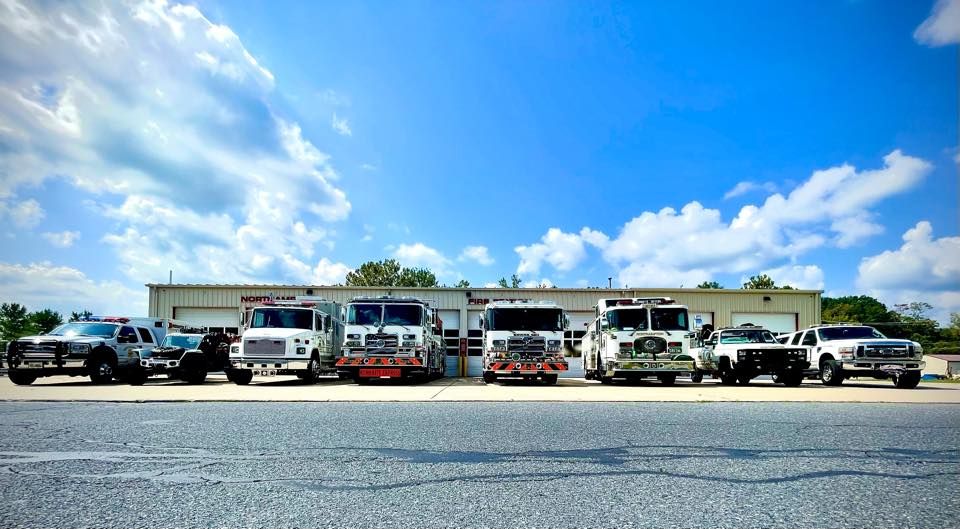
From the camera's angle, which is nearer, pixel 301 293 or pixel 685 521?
pixel 685 521

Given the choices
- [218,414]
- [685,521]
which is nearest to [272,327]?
[218,414]

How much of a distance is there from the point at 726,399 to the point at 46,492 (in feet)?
39.3

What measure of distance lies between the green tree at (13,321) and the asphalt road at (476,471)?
257 feet

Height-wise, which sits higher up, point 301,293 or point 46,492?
point 301,293

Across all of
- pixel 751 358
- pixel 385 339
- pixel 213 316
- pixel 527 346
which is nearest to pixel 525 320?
pixel 527 346

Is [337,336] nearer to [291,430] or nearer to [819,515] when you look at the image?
[291,430]

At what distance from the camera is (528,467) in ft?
19.5

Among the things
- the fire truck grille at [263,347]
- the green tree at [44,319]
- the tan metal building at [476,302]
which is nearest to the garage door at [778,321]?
the tan metal building at [476,302]

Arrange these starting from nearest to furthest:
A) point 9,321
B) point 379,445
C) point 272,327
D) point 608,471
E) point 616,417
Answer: point 608,471
point 379,445
point 616,417
point 272,327
point 9,321

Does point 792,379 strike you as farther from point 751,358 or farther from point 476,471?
point 476,471

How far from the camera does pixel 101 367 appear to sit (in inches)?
773

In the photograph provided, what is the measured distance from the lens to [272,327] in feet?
68.6

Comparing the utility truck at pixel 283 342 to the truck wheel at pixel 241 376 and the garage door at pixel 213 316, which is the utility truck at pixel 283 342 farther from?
the garage door at pixel 213 316

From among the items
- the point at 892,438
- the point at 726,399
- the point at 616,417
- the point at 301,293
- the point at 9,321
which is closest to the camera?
the point at 892,438
